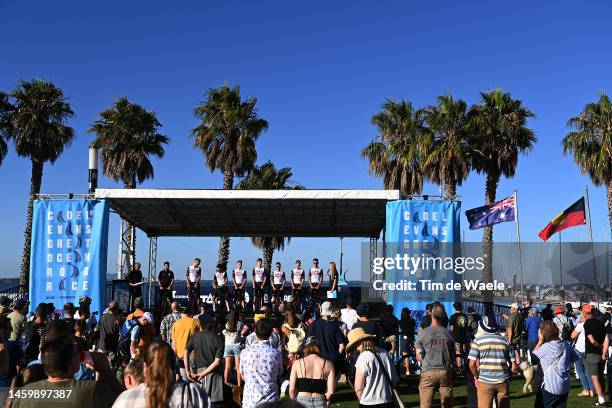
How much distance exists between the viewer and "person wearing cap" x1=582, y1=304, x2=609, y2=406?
9.93 meters

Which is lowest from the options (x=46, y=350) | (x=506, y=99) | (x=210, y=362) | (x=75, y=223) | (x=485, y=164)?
(x=210, y=362)

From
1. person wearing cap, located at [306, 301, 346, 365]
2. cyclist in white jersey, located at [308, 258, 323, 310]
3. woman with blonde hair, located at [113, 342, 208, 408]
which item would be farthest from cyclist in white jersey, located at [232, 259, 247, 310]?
woman with blonde hair, located at [113, 342, 208, 408]

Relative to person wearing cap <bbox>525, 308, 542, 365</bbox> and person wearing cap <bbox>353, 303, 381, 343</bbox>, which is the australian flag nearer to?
person wearing cap <bbox>525, 308, 542, 365</bbox>

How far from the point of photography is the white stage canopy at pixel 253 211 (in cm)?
1642

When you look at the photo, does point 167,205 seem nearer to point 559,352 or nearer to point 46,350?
point 559,352

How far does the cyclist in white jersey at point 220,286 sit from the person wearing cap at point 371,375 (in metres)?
15.3

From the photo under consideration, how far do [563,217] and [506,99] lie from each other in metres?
9.04

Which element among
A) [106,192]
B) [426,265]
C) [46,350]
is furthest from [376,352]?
[106,192]

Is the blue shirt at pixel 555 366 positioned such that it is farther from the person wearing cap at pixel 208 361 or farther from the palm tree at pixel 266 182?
the palm tree at pixel 266 182

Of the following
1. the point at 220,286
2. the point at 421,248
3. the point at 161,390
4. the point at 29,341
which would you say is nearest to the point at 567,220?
the point at 421,248

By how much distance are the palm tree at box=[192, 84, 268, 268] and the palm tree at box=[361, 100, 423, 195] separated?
21.0 feet

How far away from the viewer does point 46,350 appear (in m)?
3.43

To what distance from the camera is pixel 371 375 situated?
5.86 meters

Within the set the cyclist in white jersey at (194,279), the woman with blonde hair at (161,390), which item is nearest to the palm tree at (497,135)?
the cyclist in white jersey at (194,279)
